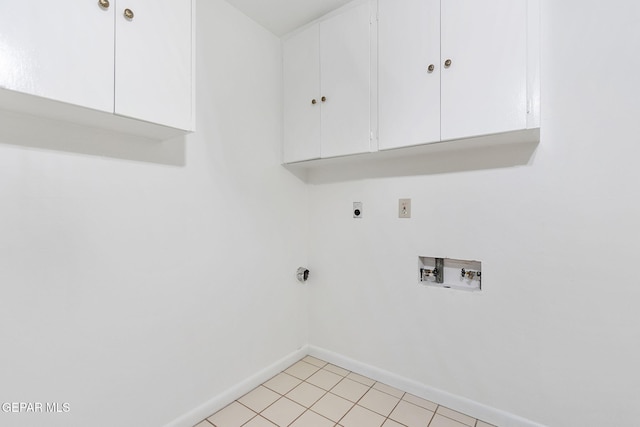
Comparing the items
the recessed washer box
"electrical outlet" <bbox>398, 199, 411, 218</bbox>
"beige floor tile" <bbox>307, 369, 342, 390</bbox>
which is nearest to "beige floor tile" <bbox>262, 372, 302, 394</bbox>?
"beige floor tile" <bbox>307, 369, 342, 390</bbox>

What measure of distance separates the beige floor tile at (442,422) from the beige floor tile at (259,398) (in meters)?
0.95

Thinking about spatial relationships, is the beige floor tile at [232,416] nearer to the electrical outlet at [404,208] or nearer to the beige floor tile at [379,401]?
the beige floor tile at [379,401]

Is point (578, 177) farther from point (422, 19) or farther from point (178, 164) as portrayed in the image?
point (178, 164)

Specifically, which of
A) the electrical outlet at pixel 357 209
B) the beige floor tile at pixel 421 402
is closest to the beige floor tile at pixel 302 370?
the beige floor tile at pixel 421 402

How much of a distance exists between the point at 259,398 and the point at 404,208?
1.56m

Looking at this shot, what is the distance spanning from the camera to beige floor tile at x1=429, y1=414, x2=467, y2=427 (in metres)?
1.58

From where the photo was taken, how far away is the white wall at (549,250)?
1292 millimetres

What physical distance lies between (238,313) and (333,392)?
819 millimetres

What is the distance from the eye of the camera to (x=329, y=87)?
193cm

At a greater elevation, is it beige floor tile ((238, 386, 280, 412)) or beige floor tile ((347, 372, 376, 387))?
beige floor tile ((347, 372, 376, 387))

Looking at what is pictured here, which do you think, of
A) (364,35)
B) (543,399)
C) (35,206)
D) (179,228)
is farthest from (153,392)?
(364,35)

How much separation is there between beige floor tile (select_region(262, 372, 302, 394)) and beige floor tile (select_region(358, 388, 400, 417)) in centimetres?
48

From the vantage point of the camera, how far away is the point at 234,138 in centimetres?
187

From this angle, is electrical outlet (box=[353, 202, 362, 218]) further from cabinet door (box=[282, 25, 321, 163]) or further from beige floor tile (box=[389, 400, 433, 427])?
beige floor tile (box=[389, 400, 433, 427])
